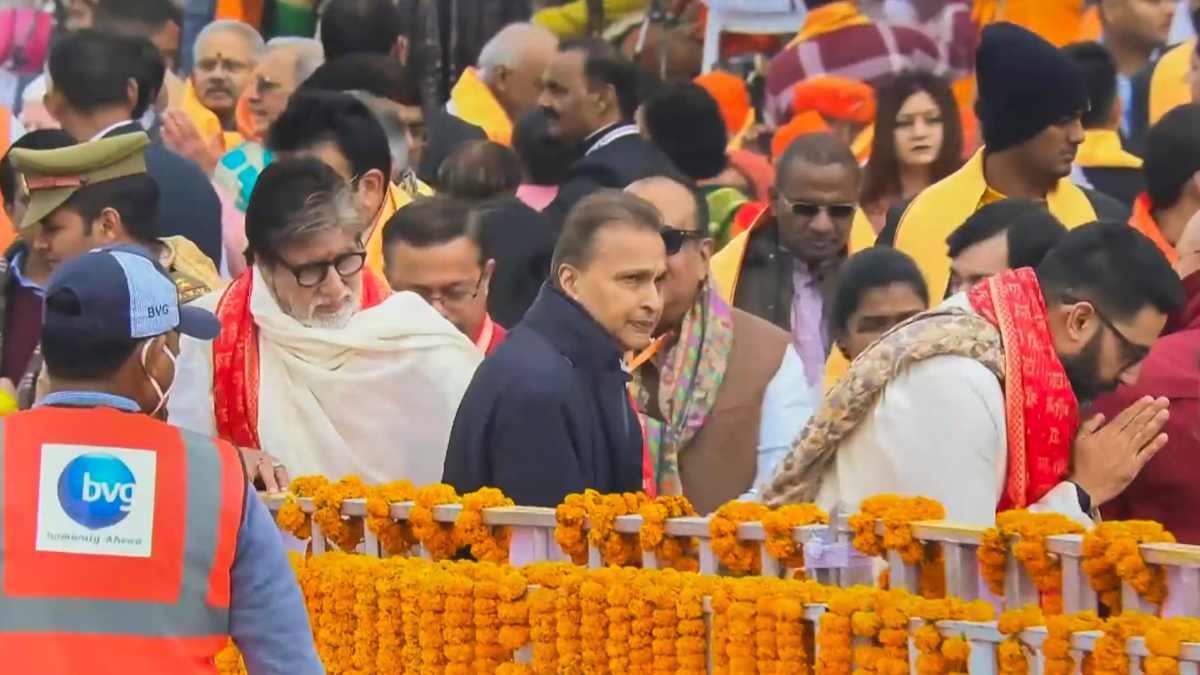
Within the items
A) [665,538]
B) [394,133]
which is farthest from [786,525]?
[394,133]

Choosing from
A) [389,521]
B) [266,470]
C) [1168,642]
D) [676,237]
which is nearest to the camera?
[1168,642]

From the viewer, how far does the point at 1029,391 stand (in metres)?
5.93

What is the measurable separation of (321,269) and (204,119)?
4518 millimetres

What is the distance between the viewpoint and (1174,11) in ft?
37.6

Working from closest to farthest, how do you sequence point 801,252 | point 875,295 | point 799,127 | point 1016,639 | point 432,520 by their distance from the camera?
1. point 1016,639
2. point 432,520
3. point 875,295
4. point 801,252
5. point 799,127

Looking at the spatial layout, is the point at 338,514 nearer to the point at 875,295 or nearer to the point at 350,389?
the point at 350,389

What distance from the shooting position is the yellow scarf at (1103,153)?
33.4 feet

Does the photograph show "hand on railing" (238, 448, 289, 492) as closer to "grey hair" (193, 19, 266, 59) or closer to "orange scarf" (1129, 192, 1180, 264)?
"orange scarf" (1129, 192, 1180, 264)

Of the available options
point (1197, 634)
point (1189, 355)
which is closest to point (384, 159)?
point (1189, 355)

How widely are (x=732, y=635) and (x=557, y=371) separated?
104 cm

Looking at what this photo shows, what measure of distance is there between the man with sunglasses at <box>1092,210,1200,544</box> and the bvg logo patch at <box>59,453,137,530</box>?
8.81 feet

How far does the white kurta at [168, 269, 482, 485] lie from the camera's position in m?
7.30

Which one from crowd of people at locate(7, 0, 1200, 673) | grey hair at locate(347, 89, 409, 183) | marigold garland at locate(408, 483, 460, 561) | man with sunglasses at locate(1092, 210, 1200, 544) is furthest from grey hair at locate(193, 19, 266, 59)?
man with sunglasses at locate(1092, 210, 1200, 544)

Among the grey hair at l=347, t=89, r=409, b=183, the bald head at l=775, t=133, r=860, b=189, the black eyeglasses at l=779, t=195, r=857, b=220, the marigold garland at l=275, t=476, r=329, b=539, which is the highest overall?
the grey hair at l=347, t=89, r=409, b=183
